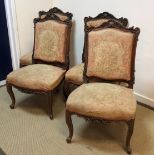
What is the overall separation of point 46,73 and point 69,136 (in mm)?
693

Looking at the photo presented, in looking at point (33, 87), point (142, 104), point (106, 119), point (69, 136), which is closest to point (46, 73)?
point (33, 87)

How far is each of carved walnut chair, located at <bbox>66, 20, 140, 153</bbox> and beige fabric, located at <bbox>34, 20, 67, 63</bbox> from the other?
0.44m

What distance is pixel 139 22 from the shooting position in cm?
253

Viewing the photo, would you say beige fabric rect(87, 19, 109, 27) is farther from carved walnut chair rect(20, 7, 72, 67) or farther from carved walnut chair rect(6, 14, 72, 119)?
carved walnut chair rect(20, 7, 72, 67)

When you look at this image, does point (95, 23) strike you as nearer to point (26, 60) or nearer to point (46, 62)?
point (46, 62)

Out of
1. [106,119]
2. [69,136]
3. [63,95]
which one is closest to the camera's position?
[106,119]

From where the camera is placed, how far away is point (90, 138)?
230 cm

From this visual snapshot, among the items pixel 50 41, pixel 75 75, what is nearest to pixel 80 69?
pixel 75 75

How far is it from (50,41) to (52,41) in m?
0.02

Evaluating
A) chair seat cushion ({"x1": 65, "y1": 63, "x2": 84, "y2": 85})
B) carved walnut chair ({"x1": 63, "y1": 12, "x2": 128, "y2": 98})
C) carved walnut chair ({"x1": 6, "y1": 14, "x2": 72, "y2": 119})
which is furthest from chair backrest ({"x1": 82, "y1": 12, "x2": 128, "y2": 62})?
chair seat cushion ({"x1": 65, "y1": 63, "x2": 84, "y2": 85})

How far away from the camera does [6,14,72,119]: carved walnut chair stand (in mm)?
2490

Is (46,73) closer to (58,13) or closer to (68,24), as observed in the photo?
(68,24)

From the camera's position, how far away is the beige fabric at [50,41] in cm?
278

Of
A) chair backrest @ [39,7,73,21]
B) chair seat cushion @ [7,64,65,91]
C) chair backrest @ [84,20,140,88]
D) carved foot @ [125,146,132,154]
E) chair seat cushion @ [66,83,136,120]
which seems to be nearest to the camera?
chair seat cushion @ [66,83,136,120]
